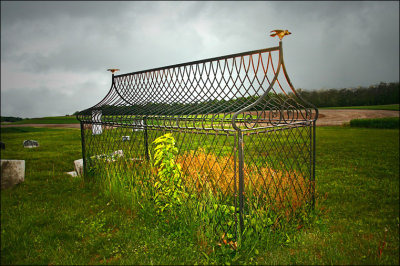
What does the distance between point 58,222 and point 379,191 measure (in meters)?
6.34

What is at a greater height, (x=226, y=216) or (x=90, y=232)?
(x=226, y=216)

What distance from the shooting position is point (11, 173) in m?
6.29

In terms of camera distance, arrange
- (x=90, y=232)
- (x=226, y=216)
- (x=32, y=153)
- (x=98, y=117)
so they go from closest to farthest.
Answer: (x=226, y=216), (x=90, y=232), (x=98, y=117), (x=32, y=153)

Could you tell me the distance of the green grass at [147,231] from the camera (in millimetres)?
3326

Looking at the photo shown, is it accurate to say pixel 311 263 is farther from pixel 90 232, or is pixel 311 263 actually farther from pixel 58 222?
pixel 58 222

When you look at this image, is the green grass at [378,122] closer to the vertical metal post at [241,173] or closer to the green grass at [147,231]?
the green grass at [147,231]

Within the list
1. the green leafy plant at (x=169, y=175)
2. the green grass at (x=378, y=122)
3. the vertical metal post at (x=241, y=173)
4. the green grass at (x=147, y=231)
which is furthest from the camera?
the green grass at (x=378, y=122)

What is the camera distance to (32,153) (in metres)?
10.5

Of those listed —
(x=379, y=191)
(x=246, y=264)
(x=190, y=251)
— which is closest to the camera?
(x=246, y=264)

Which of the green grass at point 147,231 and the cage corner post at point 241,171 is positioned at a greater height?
the cage corner post at point 241,171

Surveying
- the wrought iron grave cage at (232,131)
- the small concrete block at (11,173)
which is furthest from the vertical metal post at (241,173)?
the small concrete block at (11,173)

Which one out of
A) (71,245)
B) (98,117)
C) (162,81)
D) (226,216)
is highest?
(162,81)

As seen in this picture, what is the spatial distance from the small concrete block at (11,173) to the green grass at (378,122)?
2049 centimetres

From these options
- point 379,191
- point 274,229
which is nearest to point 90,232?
point 274,229
